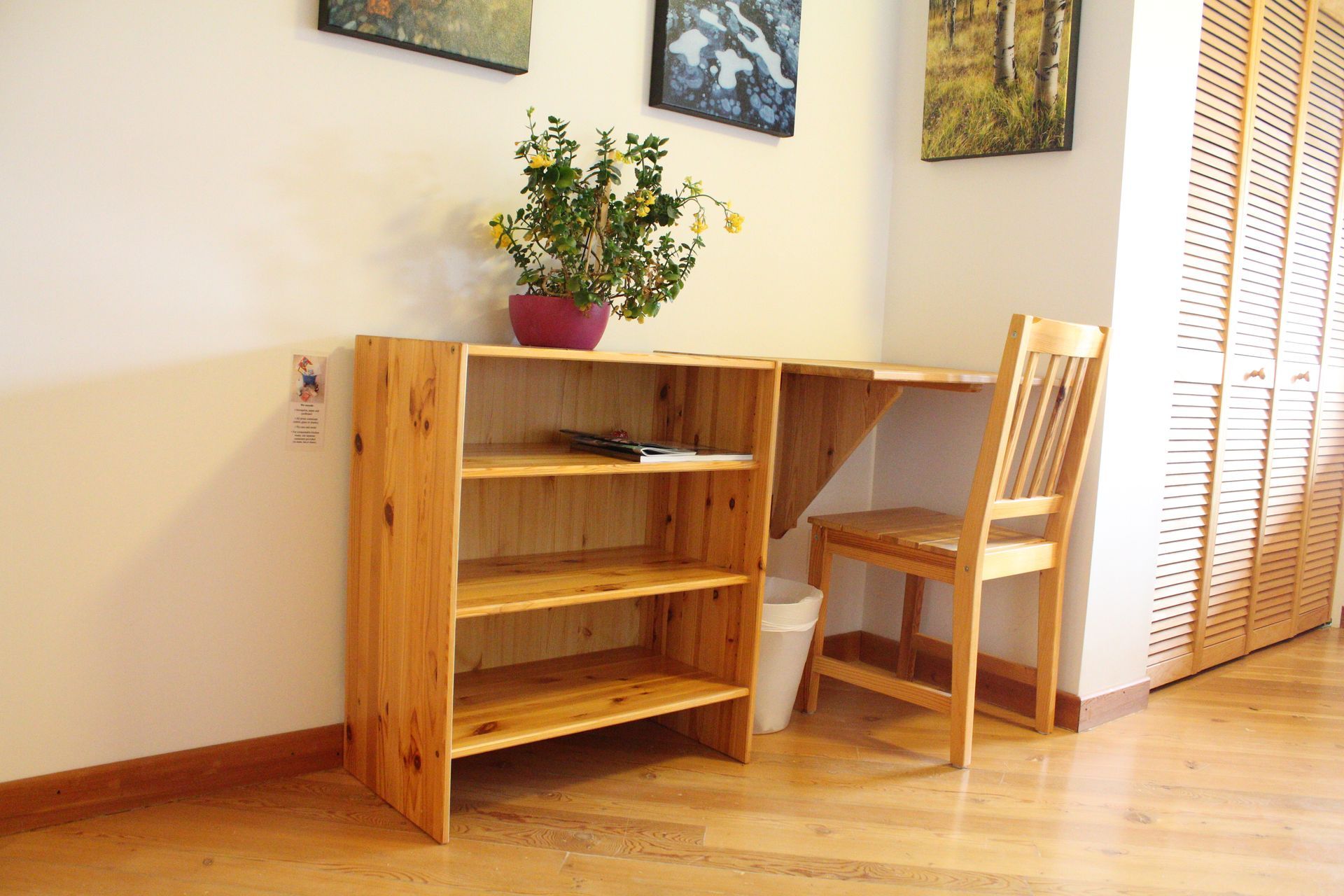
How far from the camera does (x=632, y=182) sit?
2.23m

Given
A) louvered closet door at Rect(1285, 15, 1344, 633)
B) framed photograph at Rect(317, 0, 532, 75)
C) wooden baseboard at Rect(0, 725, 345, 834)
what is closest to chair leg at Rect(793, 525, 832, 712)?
wooden baseboard at Rect(0, 725, 345, 834)

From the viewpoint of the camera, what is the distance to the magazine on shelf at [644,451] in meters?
1.91

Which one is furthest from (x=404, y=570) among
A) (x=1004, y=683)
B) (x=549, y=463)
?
(x=1004, y=683)

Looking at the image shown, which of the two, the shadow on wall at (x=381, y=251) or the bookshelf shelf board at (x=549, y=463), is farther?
the shadow on wall at (x=381, y=251)

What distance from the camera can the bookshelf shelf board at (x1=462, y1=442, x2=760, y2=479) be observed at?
171 centimetres

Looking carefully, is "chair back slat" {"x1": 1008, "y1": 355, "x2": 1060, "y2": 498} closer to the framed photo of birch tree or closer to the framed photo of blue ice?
the framed photo of birch tree

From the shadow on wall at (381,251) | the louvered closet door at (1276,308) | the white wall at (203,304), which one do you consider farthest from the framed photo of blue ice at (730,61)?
the louvered closet door at (1276,308)

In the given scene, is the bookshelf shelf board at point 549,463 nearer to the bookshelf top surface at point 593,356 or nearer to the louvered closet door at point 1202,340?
the bookshelf top surface at point 593,356

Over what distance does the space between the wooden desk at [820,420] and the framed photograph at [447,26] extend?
2.87ft

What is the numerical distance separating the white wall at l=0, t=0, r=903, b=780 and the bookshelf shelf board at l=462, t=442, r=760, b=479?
25 centimetres

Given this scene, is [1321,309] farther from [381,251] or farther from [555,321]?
[381,251]

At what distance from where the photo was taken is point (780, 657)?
89.0 inches

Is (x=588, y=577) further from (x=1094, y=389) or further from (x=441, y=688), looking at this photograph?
(x=1094, y=389)

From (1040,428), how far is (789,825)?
3.30 feet
